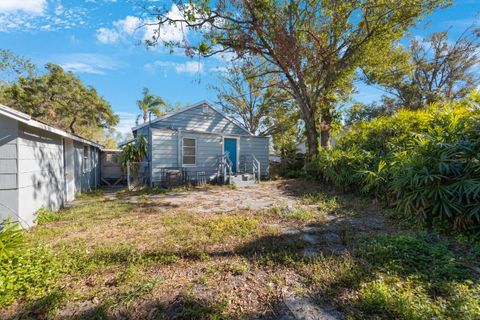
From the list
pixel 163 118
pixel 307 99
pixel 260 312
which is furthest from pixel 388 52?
pixel 260 312

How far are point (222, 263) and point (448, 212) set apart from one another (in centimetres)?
370

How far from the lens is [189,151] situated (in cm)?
961

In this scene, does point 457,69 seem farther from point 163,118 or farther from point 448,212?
point 163,118

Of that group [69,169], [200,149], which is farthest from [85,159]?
[200,149]

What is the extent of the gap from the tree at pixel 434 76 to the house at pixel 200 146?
1100cm

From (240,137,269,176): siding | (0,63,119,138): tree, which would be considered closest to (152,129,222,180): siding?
(240,137,269,176): siding

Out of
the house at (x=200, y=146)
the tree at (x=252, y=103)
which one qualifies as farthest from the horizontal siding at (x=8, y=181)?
the tree at (x=252, y=103)

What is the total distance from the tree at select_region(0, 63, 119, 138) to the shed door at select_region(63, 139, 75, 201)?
7.94m

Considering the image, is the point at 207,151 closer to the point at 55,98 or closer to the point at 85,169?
the point at 85,169

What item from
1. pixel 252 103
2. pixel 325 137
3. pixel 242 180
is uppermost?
pixel 252 103

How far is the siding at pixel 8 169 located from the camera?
3.70m

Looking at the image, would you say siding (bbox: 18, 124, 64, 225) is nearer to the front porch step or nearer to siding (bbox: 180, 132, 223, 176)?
siding (bbox: 180, 132, 223, 176)

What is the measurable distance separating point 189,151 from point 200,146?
0.55 meters

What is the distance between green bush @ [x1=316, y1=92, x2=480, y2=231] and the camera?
347 centimetres
